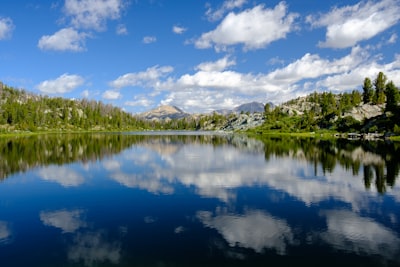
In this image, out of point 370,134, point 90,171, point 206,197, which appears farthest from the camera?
point 370,134

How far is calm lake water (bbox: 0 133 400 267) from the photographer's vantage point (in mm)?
19734

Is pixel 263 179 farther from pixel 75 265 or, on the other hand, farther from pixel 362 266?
pixel 75 265

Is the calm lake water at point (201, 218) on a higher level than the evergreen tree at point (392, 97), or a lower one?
lower

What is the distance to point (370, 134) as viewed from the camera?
151 m

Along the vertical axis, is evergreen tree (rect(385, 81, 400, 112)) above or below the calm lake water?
above

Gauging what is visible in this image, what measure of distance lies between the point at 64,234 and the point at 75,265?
5.96 m

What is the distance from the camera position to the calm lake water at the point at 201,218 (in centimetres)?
1973

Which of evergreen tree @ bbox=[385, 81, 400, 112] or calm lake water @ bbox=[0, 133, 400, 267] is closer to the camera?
calm lake water @ bbox=[0, 133, 400, 267]

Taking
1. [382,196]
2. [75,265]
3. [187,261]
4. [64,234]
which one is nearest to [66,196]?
[64,234]

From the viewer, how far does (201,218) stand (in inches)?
1081

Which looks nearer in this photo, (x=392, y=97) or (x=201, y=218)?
(x=201, y=218)

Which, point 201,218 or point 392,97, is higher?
point 392,97

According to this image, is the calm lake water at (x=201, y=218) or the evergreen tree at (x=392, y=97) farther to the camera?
the evergreen tree at (x=392, y=97)

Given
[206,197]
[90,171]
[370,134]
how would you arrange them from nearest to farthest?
[206,197], [90,171], [370,134]
